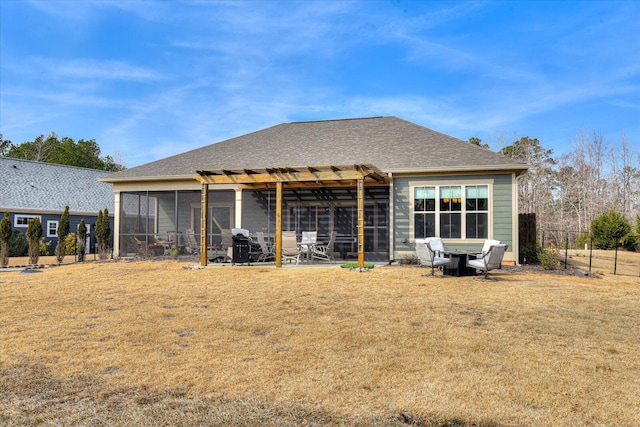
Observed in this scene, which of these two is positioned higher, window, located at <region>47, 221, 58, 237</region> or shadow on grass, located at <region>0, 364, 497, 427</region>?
window, located at <region>47, 221, 58, 237</region>

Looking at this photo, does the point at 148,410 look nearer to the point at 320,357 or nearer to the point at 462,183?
the point at 320,357

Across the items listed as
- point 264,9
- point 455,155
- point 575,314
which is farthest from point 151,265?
point 575,314

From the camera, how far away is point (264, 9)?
46.7 ft

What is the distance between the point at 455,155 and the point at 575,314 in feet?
28.9

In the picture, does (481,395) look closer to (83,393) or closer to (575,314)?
(83,393)

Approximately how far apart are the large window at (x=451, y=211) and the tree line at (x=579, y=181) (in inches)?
977

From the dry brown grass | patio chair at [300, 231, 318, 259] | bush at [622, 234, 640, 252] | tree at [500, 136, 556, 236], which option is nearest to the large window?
patio chair at [300, 231, 318, 259]

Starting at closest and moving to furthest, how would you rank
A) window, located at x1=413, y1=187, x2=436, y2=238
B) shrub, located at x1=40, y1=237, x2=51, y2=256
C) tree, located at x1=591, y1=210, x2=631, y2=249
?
window, located at x1=413, y1=187, x2=436, y2=238, shrub, located at x1=40, y1=237, x2=51, y2=256, tree, located at x1=591, y1=210, x2=631, y2=249

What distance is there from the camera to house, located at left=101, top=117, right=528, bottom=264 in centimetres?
1360

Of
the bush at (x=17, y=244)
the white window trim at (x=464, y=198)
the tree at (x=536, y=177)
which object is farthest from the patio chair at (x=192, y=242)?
the tree at (x=536, y=177)

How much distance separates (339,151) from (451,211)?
517 cm

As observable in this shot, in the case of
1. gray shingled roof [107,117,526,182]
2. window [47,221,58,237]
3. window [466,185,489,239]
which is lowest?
window [47,221,58,237]

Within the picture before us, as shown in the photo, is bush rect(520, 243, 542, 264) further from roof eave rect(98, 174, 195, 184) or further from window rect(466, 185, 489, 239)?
roof eave rect(98, 174, 195, 184)

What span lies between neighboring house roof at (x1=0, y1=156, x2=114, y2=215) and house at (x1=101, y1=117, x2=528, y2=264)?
7.03m
